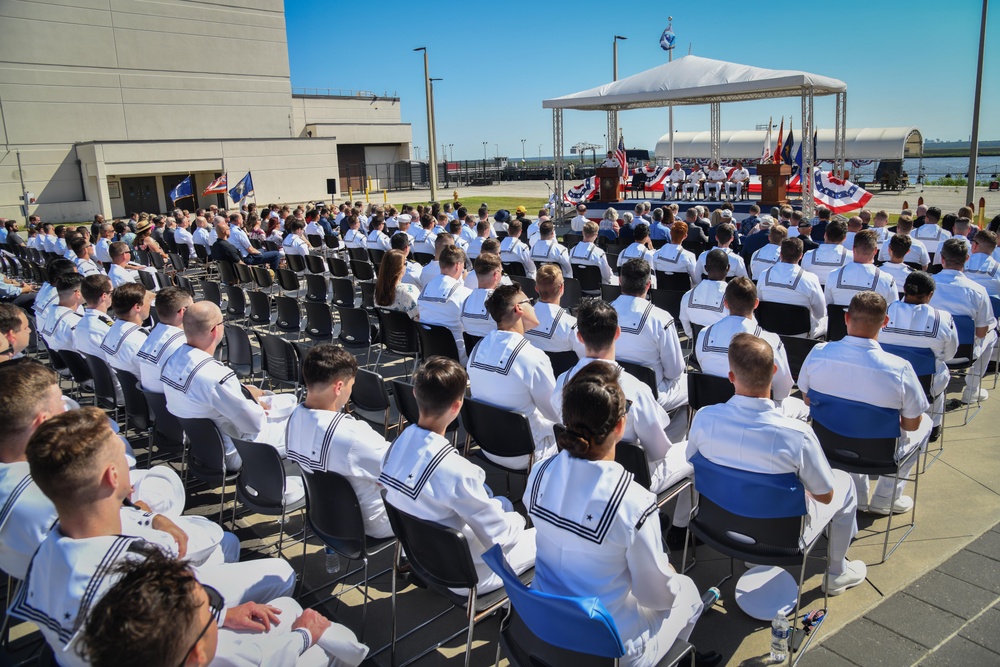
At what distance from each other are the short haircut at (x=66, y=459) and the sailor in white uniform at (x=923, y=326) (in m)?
5.18

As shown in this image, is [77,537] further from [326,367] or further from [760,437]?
[760,437]

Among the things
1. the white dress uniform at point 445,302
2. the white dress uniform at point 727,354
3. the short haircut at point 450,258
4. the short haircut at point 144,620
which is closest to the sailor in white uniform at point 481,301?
the white dress uniform at point 445,302

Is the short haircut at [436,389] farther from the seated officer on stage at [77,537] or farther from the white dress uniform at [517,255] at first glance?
the white dress uniform at [517,255]

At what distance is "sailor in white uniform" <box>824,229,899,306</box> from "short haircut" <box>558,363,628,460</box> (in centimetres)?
514

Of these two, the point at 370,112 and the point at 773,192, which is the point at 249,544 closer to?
the point at 773,192

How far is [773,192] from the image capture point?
1919cm

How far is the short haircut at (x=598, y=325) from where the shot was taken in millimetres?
4020

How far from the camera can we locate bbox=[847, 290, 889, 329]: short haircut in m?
3.97

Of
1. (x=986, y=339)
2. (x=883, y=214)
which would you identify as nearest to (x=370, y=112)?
(x=883, y=214)

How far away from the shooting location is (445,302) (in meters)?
6.80

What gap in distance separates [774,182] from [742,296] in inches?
631

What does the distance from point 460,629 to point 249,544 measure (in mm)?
1743

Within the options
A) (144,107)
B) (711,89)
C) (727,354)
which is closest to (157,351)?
(727,354)

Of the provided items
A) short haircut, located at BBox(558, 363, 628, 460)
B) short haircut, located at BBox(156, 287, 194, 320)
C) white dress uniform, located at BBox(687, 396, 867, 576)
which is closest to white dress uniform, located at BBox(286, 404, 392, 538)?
short haircut, located at BBox(558, 363, 628, 460)
